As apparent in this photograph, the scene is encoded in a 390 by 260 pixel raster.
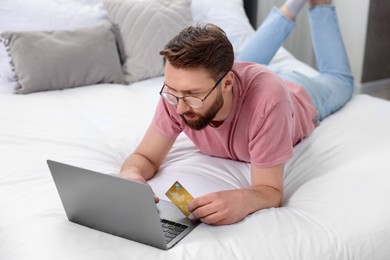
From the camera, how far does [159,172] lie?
1533 millimetres

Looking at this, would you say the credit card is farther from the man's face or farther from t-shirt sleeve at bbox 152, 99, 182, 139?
t-shirt sleeve at bbox 152, 99, 182, 139

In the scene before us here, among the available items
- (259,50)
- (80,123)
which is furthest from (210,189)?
(259,50)

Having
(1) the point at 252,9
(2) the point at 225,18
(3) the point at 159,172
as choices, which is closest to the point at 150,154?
(3) the point at 159,172

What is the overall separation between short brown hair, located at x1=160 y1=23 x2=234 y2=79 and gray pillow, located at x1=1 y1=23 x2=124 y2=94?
43.7 inches

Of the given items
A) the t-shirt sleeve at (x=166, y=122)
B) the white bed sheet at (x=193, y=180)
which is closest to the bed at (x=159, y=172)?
the white bed sheet at (x=193, y=180)

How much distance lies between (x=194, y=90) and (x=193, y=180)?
1.03 feet

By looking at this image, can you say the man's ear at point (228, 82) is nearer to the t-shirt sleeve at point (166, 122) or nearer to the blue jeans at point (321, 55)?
the t-shirt sleeve at point (166, 122)

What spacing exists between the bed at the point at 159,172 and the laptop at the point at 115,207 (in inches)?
1.0

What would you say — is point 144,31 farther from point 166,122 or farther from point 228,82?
point 228,82

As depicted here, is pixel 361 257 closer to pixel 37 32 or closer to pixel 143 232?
pixel 143 232

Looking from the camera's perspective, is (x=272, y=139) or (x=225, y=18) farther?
(x=225, y=18)

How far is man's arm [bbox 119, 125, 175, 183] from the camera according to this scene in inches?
57.6

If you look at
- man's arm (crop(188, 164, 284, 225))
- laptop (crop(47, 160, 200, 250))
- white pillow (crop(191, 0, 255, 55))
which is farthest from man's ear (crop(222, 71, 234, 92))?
white pillow (crop(191, 0, 255, 55))

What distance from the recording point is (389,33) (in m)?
3.33
